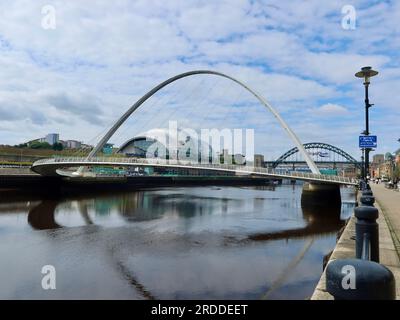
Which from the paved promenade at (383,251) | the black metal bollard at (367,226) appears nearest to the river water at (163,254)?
the paved promenade at (383,251)

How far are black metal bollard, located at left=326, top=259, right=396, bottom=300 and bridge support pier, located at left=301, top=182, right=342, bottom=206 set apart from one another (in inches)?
1308

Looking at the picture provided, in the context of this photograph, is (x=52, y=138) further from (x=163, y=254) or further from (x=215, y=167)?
(x=163, y=254)

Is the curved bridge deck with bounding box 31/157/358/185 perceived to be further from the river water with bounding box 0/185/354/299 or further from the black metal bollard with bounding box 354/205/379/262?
the black metal bollard with bounding box 354/205/379/262

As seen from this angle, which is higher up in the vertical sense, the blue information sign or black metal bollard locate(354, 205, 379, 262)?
the blue information sign

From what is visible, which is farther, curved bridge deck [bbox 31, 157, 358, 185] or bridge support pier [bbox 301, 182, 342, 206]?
bridge support pier [bbox 301, 182, 342, 206]

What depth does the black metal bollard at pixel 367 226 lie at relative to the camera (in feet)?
11.1

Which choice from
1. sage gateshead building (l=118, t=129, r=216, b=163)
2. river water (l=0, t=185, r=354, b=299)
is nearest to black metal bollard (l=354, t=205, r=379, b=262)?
river water (l=0, t=185, r=354, b=299)

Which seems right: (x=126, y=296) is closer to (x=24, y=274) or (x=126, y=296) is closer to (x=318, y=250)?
(x=24, y=274)

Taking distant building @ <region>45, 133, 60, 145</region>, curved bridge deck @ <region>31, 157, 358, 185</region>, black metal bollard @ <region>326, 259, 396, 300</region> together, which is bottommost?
black metal bollard @ <region>326, 259, 396, 300</region>

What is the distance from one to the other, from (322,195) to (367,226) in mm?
31659

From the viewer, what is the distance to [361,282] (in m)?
1.84

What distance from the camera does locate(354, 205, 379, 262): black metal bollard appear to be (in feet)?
11.1

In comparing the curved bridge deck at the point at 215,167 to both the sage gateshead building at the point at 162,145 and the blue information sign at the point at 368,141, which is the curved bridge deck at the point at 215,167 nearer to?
the blue information sign at the point at 368,141

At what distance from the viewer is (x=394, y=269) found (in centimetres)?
546
